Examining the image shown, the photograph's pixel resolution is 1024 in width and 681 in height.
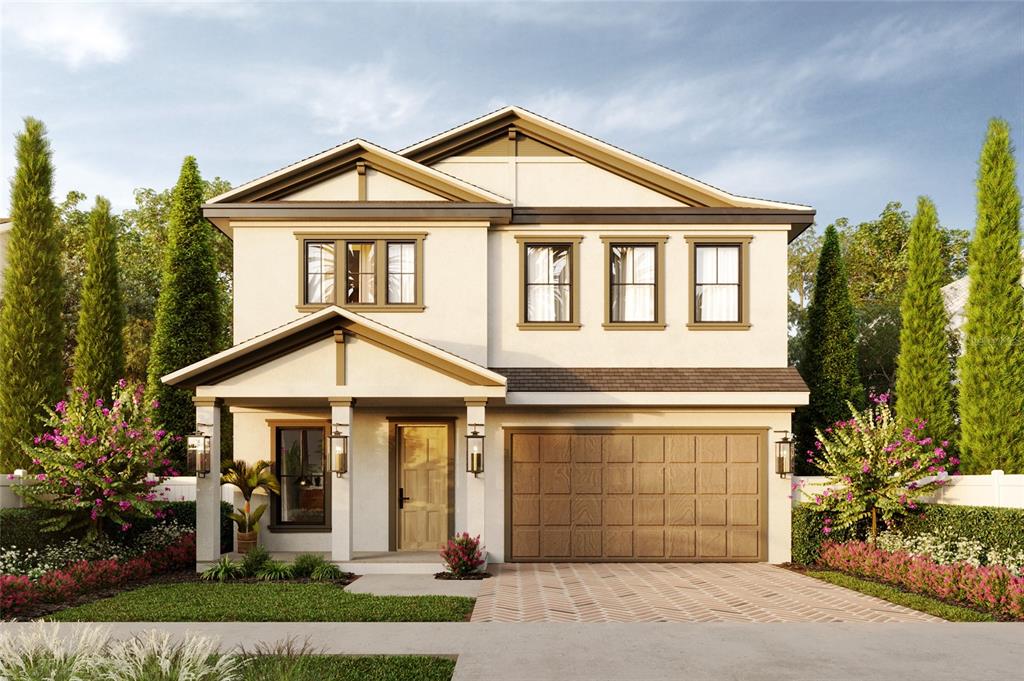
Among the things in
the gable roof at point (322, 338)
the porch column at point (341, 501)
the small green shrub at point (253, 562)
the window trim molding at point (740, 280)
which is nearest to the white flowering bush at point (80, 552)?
the small green shrub at point (253, 562)

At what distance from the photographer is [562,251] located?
15742 millimetres

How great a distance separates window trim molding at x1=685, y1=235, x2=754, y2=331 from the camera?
607 inches

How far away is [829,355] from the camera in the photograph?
19797mm

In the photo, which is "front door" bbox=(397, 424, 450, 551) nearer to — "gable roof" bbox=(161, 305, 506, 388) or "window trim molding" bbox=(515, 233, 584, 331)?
"gable roof" bbox=(161, 305, 506, 388)

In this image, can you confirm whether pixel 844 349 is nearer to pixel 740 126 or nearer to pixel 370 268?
pixel 740 126

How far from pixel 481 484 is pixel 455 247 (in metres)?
4.54

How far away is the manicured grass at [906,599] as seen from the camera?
10.0m

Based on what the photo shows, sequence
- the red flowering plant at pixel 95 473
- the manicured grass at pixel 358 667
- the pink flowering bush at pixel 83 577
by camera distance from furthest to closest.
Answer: the red flowering plant at pixel 95 473 < the pink flowering bush at pixel 83 577 < the manicured grass at pixel 358 667

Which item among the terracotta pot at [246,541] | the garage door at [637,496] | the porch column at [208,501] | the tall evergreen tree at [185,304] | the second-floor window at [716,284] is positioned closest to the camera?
the porch column at [208,501]

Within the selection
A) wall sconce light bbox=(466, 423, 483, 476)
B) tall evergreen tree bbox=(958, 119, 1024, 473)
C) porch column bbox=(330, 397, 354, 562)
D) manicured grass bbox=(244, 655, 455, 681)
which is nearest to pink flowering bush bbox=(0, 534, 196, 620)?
porch column bbox=(330, 397, 354, 562)

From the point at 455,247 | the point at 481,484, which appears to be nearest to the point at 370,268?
the point at 455,247

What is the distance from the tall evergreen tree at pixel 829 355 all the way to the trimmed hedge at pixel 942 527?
5.07 meters

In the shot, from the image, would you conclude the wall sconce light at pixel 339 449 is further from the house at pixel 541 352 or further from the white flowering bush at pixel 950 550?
the white flowering bush at pixel 950 550

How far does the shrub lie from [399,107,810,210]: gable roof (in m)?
7.57
